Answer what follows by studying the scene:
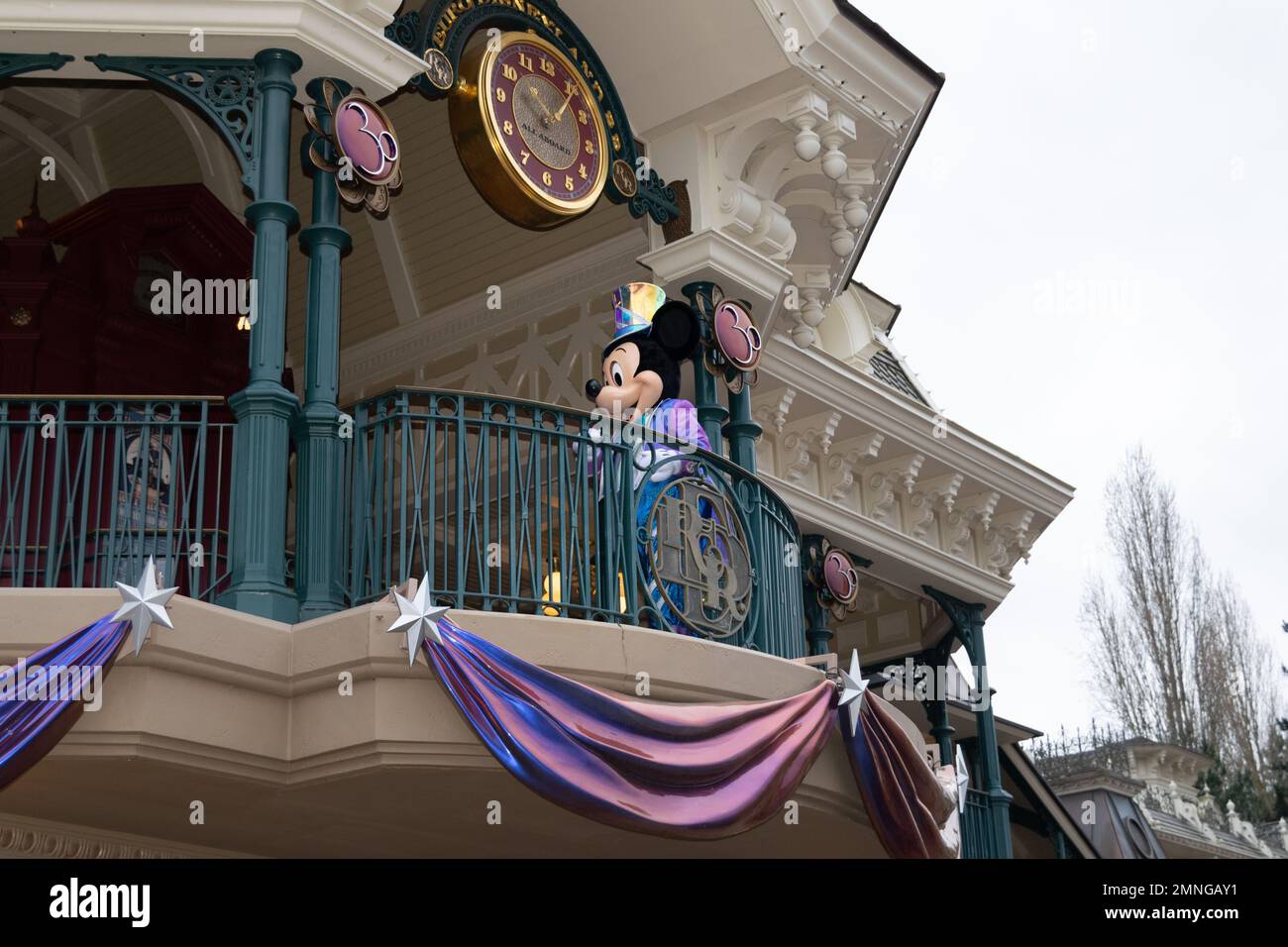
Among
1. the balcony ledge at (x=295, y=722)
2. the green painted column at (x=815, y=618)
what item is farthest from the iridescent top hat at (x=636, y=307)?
the green painted column at (x=815, y=618)

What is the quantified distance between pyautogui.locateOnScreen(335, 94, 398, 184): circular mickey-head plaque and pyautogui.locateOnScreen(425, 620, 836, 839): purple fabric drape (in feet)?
8.67

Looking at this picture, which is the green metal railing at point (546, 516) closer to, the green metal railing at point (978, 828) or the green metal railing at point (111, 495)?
the green metal railing at point (111, 495)

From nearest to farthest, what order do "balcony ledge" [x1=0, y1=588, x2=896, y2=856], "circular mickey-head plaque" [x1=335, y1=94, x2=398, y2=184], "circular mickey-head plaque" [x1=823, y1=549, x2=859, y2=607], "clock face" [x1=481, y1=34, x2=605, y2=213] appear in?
"balcony ledge" [x1=0, y1=588, x2=896, y2=856], "circular mickey-head plaque" [x1=335, y1=94, x2=398, y2=184], "clock face" [x1=481, y1=34, x2=605, y2=213], "circular mickey-head plaque" [x1=823, y1=549, x2=859, y2=607]

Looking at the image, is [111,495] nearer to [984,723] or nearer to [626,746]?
[626,746]

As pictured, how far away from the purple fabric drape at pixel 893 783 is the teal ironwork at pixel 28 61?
5226 mm

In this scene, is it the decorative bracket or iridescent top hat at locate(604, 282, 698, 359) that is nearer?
iridescent top hat at locate(604, 282, 698, 359)

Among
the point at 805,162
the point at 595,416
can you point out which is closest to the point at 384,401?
the point at 595,416

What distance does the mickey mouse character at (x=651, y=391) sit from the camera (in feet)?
29.5

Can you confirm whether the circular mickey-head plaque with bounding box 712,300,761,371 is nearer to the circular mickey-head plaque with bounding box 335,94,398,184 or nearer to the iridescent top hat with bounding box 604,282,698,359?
the iridescent top hat with bounding box 604,282,698,359

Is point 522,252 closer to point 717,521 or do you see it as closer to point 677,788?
point 717,521

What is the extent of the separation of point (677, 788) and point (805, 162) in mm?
5557

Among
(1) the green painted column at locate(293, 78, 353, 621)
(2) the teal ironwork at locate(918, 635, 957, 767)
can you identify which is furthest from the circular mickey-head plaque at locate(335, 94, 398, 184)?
(2) the teal ironwork at locate(918, 635, 957, 767)

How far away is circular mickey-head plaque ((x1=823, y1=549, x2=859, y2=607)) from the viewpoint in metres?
13.1

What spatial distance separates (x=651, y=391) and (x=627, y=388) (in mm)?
138
